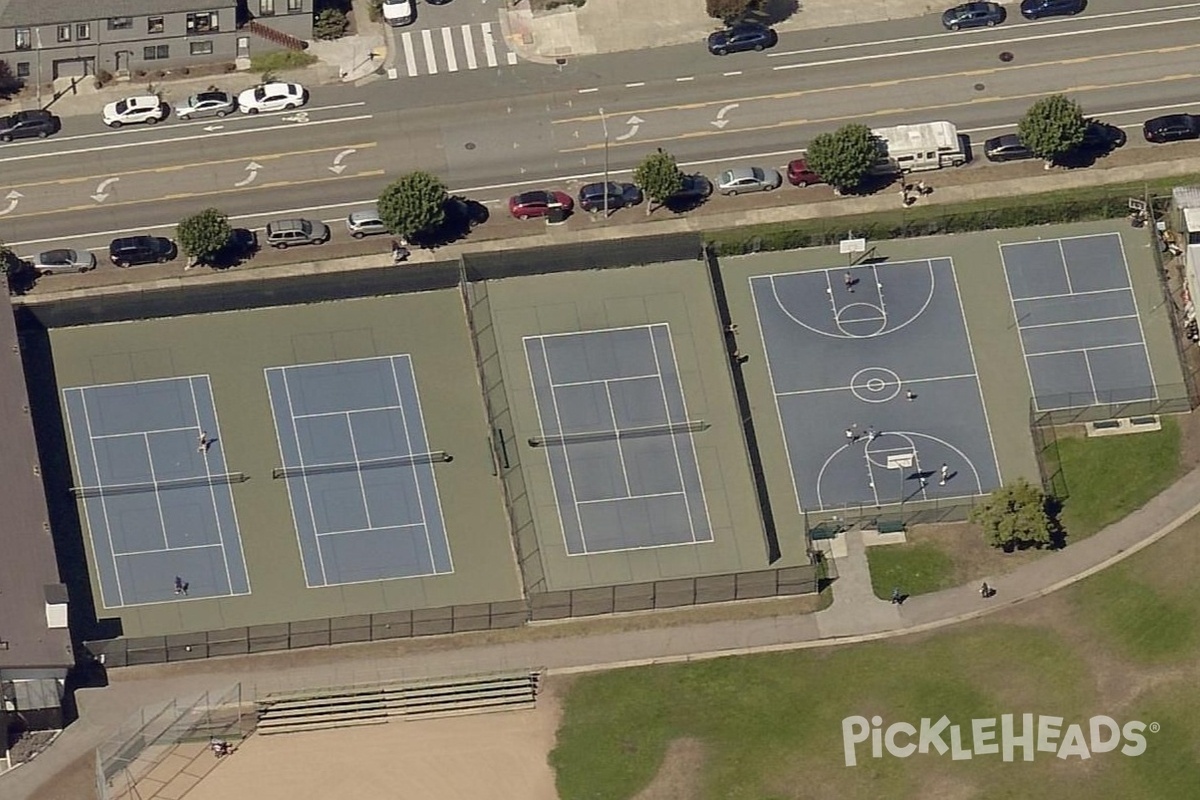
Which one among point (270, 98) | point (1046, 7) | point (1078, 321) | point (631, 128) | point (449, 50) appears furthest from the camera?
point (449, 50)

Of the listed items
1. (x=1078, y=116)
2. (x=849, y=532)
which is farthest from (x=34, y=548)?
(x=1078, y=116)

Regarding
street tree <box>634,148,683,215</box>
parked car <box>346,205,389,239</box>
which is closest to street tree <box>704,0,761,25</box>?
street tree <box>634,148,683,215</box>

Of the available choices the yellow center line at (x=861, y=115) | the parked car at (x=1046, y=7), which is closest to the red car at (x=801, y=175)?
the yellow center line at (x=861, y=115)

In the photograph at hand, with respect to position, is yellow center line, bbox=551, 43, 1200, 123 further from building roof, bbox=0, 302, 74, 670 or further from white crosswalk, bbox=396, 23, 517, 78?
building roof, bbox=0, 302, 74, 670

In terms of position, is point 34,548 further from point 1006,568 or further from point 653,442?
point 1006,568

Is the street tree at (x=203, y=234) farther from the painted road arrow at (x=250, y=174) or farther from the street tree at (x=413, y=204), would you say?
the street tree at (x=413, y=204)

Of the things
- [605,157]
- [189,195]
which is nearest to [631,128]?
[605,157]

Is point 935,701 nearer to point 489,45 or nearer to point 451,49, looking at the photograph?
point 489,45
